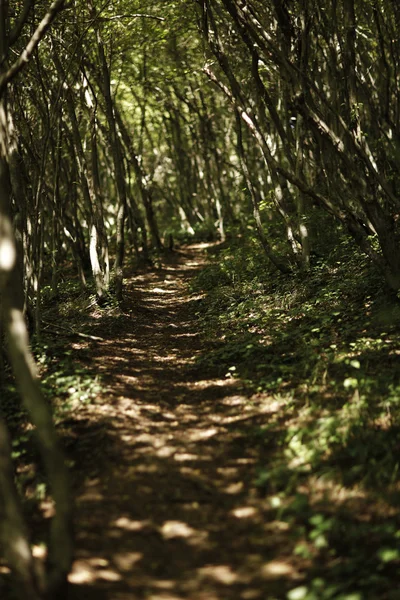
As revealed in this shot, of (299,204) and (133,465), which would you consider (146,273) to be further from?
(133,465)

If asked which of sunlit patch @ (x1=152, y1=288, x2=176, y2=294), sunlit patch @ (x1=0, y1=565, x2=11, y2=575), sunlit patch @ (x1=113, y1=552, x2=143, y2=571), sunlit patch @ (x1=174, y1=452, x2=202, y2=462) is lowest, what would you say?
sunlit patch @ (x1=113, y1=552, x2=143, y2=571)

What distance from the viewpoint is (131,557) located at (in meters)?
4.02

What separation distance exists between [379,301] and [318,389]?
104 inches

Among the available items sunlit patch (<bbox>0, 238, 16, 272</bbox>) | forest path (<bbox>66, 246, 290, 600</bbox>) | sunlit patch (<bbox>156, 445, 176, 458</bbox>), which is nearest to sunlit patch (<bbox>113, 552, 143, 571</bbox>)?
forest path (<bbox>66, 246, 290, 600</bbox>)

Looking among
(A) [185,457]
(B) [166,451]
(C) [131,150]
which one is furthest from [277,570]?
(C) [131,150]

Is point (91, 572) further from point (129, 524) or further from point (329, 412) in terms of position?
point (329, 412)

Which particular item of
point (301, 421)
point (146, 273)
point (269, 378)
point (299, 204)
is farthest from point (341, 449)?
point (146, 273)

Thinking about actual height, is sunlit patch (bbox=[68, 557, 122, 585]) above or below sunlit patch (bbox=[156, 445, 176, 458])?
below

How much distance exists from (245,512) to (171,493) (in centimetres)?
75

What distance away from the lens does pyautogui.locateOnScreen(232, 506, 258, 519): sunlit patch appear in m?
4.38

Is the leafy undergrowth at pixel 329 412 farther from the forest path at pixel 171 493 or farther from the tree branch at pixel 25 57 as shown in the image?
the tree branch at pixel 25 57

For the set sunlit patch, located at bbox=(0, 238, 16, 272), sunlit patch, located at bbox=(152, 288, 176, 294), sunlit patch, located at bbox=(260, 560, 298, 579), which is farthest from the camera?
sunlit patch, located at bbox=(152, 288, 176, 294)

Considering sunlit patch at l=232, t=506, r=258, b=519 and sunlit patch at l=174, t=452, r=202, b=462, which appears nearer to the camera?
sunlit patch at l=232, t=506, r=258, b=519

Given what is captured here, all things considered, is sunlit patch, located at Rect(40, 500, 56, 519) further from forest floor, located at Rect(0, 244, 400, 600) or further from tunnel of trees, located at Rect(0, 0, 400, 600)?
tunnel of trees, located at Rect(0, 0, 400, 600)
